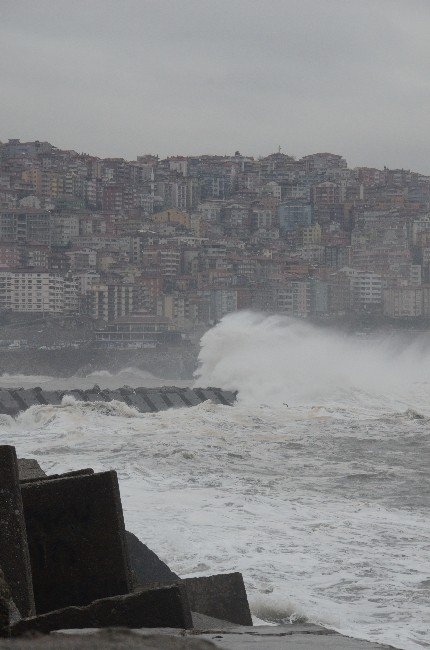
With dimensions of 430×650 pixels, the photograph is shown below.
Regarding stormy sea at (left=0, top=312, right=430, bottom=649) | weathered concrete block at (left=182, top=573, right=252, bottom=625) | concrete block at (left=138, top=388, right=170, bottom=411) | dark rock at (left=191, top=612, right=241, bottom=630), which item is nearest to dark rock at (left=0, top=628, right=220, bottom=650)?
dark rock at (left=191, top=612, right=241, bottom=630)

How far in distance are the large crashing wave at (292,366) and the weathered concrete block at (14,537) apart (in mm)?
28999

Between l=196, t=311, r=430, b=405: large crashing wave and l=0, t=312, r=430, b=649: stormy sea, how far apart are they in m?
1.20

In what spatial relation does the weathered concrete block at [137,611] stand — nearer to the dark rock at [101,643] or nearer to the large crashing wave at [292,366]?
the dark rock at [101,643]

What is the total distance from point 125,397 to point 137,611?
24134 mm

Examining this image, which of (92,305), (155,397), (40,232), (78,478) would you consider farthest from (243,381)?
(40,232)

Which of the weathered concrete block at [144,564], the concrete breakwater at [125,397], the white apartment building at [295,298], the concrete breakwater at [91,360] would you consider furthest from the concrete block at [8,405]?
the white apartment building at [295,298]

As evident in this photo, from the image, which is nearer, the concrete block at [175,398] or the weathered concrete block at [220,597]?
the weathered concrete block at [220,597]

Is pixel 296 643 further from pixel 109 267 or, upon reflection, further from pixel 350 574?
pixel 109 267

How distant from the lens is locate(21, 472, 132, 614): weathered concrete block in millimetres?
5254

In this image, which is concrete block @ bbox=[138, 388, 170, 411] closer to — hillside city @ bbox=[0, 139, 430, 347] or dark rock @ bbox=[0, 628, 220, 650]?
dark rock @ bbox=[0, 628, 220, 650]

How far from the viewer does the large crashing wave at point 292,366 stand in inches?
1436

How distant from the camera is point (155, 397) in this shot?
29.4 meters

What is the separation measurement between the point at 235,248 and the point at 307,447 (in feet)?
345

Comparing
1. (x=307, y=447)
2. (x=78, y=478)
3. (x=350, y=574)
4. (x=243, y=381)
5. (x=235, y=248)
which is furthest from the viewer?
(x=235, y=248)
